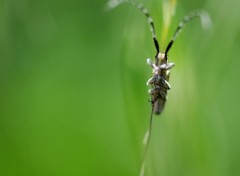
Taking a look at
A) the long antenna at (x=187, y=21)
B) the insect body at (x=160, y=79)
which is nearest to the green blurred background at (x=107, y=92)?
the long antenna at (x=187, y=21)

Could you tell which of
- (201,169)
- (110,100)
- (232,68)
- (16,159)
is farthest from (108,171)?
(232,68)

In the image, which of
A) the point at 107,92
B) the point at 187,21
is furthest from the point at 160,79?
the point at 107,92

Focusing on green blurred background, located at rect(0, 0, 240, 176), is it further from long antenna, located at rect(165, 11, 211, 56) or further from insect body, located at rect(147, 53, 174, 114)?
insect body, located at rect(147, 53, 174, 114)

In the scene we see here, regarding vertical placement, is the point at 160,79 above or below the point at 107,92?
below

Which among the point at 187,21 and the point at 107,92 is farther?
the point at 107,92

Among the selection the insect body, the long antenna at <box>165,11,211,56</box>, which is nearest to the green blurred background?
the long antenna at <box>165,11,211,56</box>

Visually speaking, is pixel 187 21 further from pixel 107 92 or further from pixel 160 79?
pixel 107 92

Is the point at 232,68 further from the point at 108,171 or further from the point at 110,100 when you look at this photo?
the point at 108,171

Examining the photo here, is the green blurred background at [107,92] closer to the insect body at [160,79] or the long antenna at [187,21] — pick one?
the long antenna at [187,21]

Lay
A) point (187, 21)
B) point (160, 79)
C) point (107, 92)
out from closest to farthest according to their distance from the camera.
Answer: point (160, 79)
point (187, 21)
point (107, 92)
